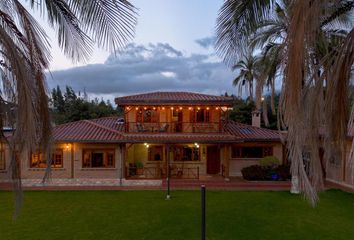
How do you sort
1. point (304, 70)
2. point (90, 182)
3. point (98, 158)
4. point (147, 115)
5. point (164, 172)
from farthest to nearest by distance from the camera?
point (147, 115) < point (164, 172) < point (98, 158) < point (90, 182) < point (304, 70)

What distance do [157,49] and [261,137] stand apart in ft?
59.9

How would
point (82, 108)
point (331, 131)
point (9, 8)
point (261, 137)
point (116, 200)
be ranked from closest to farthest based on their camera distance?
point (331, 131)
point (9, 8)
point (116, 200)
point (261, 137)
point (82, 108)

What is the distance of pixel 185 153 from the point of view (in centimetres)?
2278

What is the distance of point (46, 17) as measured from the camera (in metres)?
4.48

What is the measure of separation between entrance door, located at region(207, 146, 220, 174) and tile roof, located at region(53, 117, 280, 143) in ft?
5.23

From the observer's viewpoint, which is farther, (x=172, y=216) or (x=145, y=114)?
(x=145, y=114)

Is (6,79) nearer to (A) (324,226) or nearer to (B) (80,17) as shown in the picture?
(B) (80,17)

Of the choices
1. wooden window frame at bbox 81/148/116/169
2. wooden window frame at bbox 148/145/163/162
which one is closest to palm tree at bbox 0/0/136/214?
wooden window frame at bbox 81/148/116/169

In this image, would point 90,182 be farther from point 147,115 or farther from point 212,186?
point 212,186

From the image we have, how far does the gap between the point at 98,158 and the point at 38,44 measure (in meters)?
17.8

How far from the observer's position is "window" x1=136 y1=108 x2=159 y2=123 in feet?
74.1

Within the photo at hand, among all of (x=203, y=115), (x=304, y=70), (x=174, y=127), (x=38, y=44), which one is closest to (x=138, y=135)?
(x=174, y=127)

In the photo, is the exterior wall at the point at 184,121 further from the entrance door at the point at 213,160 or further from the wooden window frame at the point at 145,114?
A: the entrance door at the point at 213,160

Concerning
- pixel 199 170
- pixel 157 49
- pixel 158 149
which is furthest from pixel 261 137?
pixel 157 49
